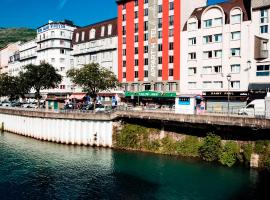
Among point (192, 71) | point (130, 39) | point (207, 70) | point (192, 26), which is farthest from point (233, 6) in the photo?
point (130, 39)

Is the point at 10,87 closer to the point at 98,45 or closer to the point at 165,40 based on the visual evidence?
the point at 98,45

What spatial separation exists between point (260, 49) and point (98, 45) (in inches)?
2013

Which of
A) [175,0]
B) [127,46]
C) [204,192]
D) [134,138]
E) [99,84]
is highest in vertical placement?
[175,0]

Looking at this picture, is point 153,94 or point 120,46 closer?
point 153,94

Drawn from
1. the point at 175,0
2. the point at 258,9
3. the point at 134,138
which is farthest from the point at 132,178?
the point at 175,0

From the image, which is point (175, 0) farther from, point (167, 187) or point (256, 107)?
point (167, 187)

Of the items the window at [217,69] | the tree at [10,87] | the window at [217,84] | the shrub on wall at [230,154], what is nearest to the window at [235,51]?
the window at [217,69]

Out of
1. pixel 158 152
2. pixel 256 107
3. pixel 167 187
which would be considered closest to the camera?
pixel 167 187

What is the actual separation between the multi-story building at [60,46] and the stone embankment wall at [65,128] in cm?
3722

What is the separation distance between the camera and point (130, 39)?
9188 cm

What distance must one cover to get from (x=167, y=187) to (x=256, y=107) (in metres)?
21.5

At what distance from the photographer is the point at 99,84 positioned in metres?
76.2

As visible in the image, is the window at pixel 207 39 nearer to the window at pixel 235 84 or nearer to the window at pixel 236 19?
the window at pixel 236 19

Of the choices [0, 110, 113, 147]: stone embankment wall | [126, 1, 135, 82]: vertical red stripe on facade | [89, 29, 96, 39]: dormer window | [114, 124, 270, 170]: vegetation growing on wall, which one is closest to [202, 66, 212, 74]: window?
[126, 1, 135, 82]: vertical red stripe on facade
